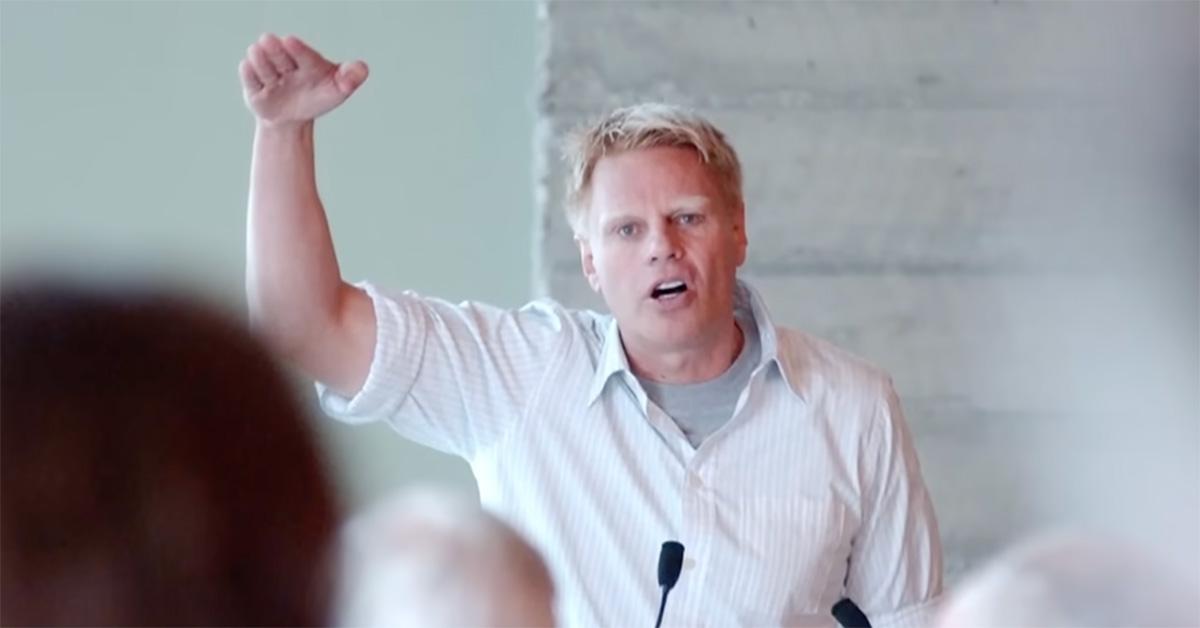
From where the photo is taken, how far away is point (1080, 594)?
907 millimetres

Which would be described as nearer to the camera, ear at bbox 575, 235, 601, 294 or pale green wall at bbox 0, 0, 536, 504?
ear at bbox 575, 235, 601, 294

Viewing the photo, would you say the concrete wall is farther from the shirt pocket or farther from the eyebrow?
the shirt pocket

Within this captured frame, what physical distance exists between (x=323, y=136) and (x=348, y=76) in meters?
0.86

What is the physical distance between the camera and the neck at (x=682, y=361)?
6.43 ft

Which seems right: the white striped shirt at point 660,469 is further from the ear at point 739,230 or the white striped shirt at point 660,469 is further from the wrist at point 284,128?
the wrist at point 284,128

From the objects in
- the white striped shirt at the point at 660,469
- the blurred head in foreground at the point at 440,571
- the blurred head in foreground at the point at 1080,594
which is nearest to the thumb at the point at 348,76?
the white striped shirt at the point at 660,469

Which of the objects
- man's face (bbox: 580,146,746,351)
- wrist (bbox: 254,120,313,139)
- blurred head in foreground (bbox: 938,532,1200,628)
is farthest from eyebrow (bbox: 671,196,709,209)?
blurred head in foreground (bbox: 938,532,1200,628)

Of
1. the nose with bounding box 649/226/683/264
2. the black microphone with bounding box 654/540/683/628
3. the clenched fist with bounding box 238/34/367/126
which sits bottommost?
the black microphone with bounding box 654/540/683/628

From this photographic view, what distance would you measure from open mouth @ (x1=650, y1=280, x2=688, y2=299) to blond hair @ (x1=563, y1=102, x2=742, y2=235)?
5.6 inches

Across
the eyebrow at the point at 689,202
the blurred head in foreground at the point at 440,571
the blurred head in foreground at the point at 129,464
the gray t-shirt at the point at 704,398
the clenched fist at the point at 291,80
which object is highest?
the clenched fist at the point at 291,80

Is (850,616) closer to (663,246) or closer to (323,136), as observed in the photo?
(663,246)

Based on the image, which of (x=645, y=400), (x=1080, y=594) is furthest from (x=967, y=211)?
(x=1080, y=594)

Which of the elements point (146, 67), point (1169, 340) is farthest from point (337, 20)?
point (1169, 340)

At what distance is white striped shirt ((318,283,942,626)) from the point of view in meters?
1.83
